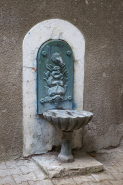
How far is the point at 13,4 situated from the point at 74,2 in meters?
0.75

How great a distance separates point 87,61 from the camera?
9.36ft

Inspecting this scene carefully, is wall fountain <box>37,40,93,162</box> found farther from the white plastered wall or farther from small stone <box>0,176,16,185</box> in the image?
small stone <box>0,176,16,185</box>

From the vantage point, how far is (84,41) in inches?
111

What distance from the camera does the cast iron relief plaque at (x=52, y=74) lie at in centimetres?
260

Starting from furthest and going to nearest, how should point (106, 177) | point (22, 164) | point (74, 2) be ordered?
point (74, 2), point (22, 164), point (106, 177)

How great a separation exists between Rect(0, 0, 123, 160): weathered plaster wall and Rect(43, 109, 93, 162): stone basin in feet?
1.34

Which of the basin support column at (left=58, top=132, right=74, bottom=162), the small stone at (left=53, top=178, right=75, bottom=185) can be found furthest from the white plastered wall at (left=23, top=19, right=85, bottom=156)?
the small stone at (left=53, top=178, right=75, bottom=185)

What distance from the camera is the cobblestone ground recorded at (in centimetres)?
217

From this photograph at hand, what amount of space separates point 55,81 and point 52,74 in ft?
0.30

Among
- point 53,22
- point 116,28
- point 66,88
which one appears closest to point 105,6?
point 116,28

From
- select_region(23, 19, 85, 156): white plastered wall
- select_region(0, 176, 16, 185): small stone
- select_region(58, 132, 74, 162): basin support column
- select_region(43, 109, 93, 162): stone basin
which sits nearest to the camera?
select_region(0, 176, 16, 185): small stone

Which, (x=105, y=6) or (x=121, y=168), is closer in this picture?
(x=121, y=168)

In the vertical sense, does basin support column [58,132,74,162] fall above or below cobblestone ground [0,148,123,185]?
above

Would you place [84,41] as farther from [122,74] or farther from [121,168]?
[121,168]
